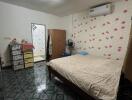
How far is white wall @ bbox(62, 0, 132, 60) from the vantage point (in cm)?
263

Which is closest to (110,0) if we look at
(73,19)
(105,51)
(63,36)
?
(105,51)

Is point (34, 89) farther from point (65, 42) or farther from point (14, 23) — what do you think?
point (65, 42)

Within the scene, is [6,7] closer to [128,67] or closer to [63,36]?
[63,36]

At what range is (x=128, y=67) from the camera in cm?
75

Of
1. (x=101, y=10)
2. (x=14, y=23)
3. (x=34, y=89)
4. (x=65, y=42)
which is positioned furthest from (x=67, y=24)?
(x=34, y=89)

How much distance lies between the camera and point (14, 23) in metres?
3.47

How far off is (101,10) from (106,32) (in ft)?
2.44

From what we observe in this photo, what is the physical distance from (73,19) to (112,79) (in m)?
3.45

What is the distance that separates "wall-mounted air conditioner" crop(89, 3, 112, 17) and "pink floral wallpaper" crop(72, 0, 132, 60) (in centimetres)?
13

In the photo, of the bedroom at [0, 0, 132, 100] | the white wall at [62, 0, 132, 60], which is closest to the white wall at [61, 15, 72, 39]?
the bedroom at [0, 0, 132, 100]

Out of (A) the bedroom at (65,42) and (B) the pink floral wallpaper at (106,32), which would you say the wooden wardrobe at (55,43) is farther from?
(B) the pink floral wallpaper at (106,32)

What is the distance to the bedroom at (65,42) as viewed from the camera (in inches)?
80.6

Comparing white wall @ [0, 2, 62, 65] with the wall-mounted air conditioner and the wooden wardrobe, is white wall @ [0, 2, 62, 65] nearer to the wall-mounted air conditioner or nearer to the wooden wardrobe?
the wooden wardrobe

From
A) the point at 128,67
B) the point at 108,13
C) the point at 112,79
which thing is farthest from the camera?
the point at 108,13
